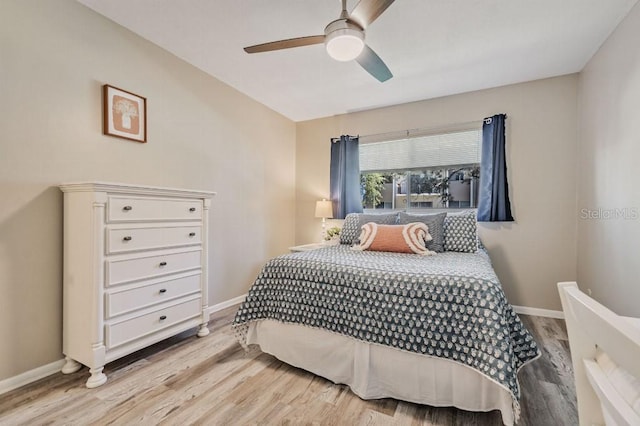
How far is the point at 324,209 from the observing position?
3.90m

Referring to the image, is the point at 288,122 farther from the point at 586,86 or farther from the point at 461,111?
the point at 586,86

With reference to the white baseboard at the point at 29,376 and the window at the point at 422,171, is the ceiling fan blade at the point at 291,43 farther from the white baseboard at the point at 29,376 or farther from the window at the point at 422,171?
the white baseboard at the point at 29,376

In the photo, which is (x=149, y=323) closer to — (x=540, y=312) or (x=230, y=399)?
(x=230, y=399)

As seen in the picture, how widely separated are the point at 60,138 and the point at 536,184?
161 inches

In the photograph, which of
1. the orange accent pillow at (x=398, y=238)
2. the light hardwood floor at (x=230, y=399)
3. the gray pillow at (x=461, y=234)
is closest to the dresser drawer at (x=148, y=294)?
the light hardwood floor at (x=230, y=399)

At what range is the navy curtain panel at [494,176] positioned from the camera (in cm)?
308

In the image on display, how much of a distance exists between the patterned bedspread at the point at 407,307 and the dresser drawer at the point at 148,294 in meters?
0.56

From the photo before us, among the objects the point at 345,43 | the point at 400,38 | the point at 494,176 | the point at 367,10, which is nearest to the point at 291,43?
the point at 345,43

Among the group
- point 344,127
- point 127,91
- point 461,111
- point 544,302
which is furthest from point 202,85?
point 544,302

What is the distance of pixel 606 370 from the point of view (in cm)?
56

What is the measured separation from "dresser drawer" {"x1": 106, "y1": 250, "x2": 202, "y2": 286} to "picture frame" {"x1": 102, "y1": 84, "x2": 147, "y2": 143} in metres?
0.99

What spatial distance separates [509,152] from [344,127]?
2.02 m

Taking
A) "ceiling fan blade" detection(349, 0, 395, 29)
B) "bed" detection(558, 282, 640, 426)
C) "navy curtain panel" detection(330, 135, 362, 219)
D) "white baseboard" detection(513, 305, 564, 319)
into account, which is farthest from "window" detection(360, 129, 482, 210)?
"bed" detection(558, 282, 640, 426)

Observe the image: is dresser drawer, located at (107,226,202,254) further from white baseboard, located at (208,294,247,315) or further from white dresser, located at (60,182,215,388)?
white baseboard, located at (208,294,247,315)
